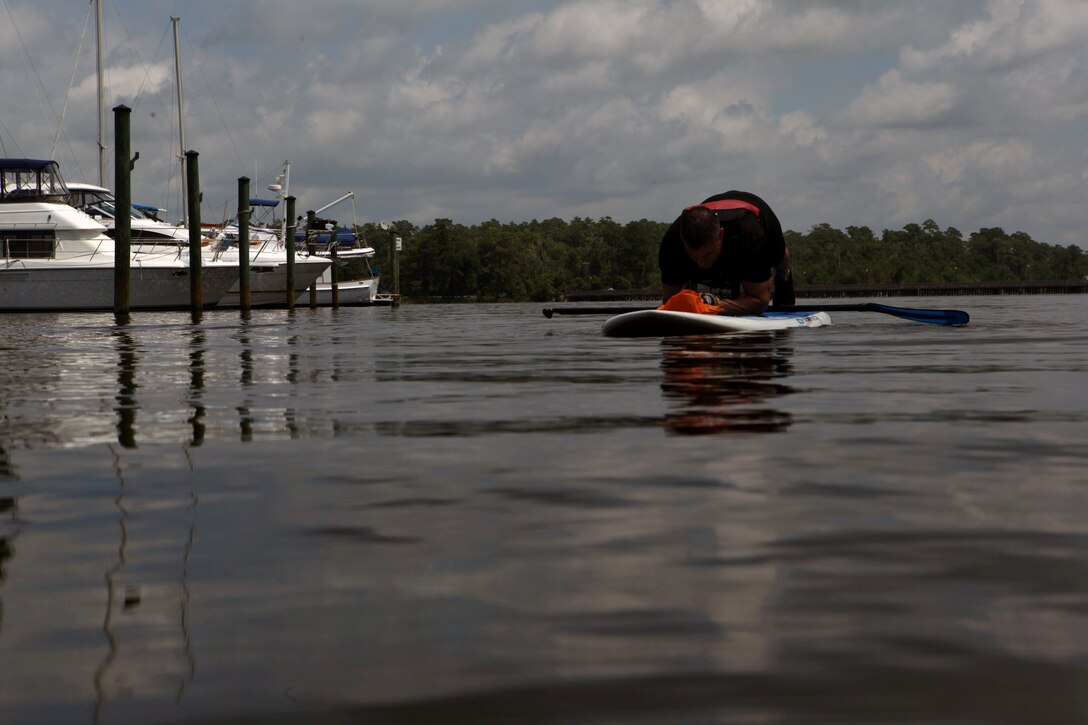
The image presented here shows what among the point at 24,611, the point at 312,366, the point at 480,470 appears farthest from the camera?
the point at 312,366

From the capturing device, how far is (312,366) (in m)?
9.48

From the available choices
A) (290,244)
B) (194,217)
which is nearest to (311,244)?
(290,244)

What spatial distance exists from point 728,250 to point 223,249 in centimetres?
3370

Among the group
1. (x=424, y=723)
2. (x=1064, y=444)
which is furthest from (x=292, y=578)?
(x=1064, y=444)

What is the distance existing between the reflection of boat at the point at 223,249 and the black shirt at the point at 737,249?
3245cm

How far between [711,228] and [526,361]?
7.05ft

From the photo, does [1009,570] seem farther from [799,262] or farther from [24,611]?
[799,262]

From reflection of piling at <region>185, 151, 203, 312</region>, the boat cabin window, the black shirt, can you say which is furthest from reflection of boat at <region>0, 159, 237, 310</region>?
the black shirt

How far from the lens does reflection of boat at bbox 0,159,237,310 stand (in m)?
39.8

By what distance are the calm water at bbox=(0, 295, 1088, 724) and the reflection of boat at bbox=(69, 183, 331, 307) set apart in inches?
1513

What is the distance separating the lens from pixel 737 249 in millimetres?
11773

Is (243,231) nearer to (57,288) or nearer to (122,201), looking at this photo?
(57,288)

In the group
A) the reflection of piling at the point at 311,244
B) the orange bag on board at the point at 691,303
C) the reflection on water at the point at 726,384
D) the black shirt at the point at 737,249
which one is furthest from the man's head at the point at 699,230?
the reflection of piling at the point at 311,244

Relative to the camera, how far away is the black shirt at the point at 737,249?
11602 millimetres
